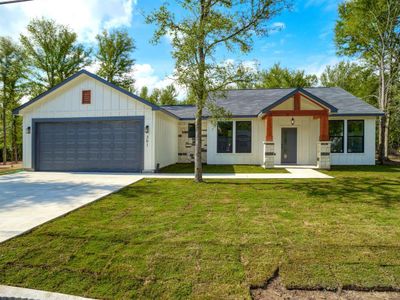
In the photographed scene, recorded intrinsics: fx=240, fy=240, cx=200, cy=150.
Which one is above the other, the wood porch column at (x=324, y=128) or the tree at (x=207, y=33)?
the tree at (x=207, y=33)

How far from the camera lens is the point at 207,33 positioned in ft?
25.3

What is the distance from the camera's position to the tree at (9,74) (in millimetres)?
19281

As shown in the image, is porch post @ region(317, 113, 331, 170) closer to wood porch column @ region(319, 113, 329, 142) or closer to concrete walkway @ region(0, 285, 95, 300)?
wood porch column @ region(319, 113, 329, 142)

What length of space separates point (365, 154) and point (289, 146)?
423 centimetres

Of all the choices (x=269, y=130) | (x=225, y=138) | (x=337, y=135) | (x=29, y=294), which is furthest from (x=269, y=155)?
(x=29, y=294)

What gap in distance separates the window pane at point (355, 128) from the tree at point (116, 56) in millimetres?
23517

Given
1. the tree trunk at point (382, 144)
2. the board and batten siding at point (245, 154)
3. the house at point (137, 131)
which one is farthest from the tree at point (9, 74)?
the tree trunk at point (382, 144)

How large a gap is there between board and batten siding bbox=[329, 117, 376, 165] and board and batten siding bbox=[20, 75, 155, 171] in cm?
1047

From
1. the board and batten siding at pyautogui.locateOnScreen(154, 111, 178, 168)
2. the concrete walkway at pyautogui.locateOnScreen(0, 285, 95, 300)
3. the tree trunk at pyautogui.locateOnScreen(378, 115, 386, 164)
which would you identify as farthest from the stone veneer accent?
the concrete walkway at pyautogui.locateOnScreen(0, 285, 95, 300)

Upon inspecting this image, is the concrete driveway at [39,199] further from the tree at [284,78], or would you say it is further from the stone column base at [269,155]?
the tree at [284,78]

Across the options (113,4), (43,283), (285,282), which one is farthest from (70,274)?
(113,4)

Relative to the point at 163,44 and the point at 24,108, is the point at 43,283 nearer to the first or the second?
the point at 163,44

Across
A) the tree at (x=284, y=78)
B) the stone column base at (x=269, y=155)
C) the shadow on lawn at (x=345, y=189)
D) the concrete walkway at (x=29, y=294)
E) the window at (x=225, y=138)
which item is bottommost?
the concrete walkway at (x=29, y=294)

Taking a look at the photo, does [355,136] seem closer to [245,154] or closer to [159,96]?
[245,154]
